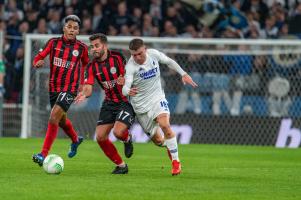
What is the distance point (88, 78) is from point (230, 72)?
29.0ft

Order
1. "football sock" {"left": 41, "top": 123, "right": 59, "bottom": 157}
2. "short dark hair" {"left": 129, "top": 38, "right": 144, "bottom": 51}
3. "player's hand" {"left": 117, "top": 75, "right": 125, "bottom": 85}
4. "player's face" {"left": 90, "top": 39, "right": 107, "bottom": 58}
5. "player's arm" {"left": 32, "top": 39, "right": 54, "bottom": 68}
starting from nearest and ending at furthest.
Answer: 1. "short dark hair" {"left": 129, "top": 38, "right": 144, "bottom": 51}
2. "player's hand" {"left": 117, "top": 75, "right": 125, "bottom": 85}
3. "player's face" {"left": 90, "top": 39, "right": 107, "bottom": 58}
4. "football sock" {"left": 41, "top": 123, "right": 59, "bottom": 157}
5. "player's arm" {"left": 32, "top": 39, "right": 54, "bottom": 68}

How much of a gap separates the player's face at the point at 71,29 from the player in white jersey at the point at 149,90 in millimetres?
1254

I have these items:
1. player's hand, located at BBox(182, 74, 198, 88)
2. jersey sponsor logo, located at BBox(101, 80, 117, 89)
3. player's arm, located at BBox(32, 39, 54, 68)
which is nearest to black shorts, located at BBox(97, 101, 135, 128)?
jersey sponsor logo, located at BBox(101, 80, 117, 89)

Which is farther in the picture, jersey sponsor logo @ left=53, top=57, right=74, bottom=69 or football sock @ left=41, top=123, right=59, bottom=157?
jersey sponsor logo @ left=53, top=57, right=74, bottom=69

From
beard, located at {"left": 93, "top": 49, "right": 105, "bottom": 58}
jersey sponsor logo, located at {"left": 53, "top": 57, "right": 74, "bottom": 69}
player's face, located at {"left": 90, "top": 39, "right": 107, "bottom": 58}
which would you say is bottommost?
jersey sponsor logo, located at {"left": 53, "top": 57, "right": 74, "bottom": 69}

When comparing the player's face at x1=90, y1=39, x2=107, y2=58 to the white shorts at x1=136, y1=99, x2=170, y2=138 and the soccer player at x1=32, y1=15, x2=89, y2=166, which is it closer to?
the soccer player at x1=32, y1=15, x2=89, y2=166

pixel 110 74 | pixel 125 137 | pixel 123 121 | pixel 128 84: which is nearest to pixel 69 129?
pixel 125 137

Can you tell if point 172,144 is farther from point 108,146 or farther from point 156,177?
point 108,146

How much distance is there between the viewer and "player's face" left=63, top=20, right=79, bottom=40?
486 inches

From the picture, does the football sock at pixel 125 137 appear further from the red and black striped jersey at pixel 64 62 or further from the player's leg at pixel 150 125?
the red and black striped jersey at pixel 64 62

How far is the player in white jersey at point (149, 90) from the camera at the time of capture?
11.2 meters


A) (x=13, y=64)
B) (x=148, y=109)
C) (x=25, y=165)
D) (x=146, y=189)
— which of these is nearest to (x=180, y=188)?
(x=146, y=189)

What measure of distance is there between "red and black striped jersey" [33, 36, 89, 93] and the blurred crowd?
9.01m

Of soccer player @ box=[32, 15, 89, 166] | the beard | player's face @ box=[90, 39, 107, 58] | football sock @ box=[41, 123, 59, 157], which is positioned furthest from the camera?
soccer player @ box=[32, 15, 89, 166]
